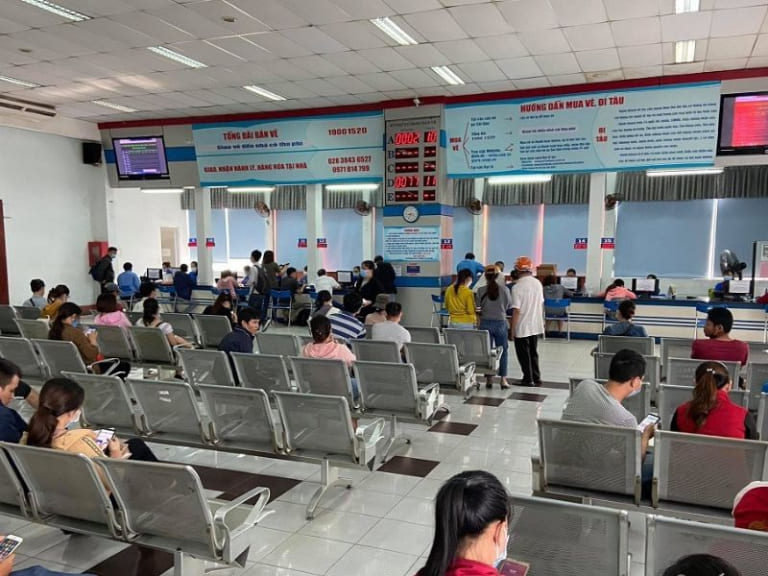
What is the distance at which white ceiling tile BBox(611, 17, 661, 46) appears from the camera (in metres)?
6.03

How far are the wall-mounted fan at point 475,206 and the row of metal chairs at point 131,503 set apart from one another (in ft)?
43.1

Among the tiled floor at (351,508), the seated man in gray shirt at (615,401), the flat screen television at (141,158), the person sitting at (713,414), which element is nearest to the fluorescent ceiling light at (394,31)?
the tiled floor at (351,508)

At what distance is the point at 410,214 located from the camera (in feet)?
31.6

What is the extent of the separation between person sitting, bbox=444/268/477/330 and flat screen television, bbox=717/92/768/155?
430cm

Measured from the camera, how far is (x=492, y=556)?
1.32 m

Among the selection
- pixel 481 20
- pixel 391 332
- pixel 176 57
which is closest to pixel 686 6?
pixel 481 20

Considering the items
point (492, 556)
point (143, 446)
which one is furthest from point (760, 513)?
point (143, 446)

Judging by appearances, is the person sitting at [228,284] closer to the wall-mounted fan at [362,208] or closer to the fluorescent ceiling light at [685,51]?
the wall-mounted fan at [362,208]

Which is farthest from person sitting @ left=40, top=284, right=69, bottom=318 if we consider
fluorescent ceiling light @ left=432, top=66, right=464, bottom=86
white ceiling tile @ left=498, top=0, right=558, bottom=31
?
white ceiling tile @ left=498, top=0, right=558, bottom=31

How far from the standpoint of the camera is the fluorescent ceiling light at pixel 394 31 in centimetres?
614

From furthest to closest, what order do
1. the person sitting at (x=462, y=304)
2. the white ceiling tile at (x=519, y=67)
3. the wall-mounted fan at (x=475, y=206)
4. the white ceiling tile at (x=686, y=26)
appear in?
the wall-mounted fan at (x=475, y=206) < the white ceiling tile at (x=519, y=67) < the person sitting at (x=462, y=304) < the white ceiling tile at (x=686, y=26)

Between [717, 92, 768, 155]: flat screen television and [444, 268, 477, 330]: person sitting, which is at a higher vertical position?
[717, 92, 768, 155]: flat screen television

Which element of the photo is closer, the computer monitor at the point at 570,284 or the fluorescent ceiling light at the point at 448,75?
the fluorescent ceiling light at the point at 448,75

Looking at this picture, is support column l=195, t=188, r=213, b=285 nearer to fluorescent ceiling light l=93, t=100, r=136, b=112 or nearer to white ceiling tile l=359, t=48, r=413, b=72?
fluorescent ceiling light l=93, t=100, r=136, b=112
